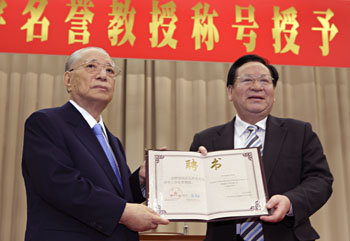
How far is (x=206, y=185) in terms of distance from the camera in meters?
1.80

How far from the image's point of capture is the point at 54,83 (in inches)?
176

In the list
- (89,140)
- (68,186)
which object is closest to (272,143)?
(89,140)

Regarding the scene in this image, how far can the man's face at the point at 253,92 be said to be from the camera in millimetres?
2066

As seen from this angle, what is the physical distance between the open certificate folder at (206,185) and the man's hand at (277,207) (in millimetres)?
23

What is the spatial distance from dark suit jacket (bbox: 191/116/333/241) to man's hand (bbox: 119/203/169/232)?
1.13 feet

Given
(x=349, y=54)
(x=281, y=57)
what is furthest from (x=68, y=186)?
(x=349, y=54)

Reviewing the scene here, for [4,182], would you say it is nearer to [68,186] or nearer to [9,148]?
[9,148]

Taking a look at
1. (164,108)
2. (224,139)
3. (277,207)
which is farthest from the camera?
(164,108)

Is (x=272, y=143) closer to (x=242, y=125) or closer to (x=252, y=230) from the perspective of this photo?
(x=242, y=125)

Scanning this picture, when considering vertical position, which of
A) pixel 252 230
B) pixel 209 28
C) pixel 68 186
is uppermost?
pixel 209 28

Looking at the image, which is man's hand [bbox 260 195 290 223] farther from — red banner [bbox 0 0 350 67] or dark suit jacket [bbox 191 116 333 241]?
red banner [bbox 0 0 350 67]

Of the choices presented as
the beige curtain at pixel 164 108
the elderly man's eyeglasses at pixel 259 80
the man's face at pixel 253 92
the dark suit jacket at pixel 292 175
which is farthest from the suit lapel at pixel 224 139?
the beige curtain at pixel 164 108

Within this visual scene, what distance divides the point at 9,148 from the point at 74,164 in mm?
2834

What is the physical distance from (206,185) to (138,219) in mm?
320
